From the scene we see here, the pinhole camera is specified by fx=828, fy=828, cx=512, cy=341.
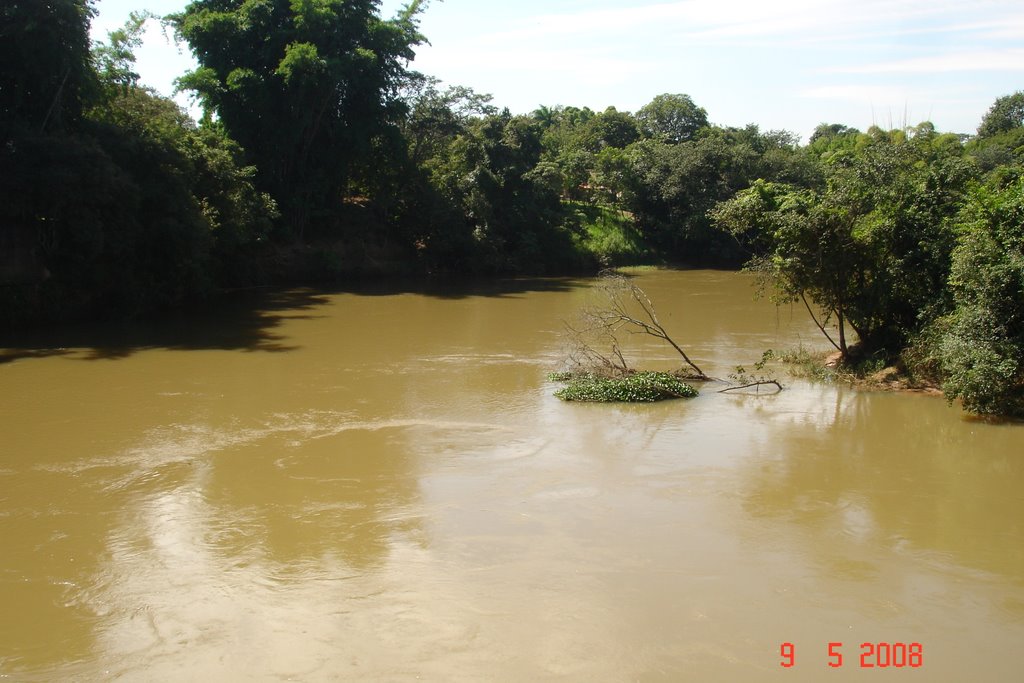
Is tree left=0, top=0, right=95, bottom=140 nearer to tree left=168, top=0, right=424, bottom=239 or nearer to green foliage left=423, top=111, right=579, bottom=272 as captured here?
tree left=168, top=0, right=424, bottom=239

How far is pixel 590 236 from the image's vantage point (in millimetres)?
39625

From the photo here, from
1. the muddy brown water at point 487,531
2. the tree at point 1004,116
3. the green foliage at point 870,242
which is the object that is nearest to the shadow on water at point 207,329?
the muddy brown water at point 487,531

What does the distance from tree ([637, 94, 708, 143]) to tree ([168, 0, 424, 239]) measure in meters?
35.0

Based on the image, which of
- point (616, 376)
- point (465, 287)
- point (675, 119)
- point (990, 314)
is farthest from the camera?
point (675, 119)

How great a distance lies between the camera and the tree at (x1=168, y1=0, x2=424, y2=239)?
98.2 ft

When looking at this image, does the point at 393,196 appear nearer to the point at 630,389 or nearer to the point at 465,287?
the point at 465,287

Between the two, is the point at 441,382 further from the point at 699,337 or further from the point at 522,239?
the point at 522,239

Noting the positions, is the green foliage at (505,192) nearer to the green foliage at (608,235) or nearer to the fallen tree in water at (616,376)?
the green foliage at (608,235)

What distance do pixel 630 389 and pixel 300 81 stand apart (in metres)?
20.5

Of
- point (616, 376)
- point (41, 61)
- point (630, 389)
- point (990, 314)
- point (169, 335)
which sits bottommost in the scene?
point (630, 389)

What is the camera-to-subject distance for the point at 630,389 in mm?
14688

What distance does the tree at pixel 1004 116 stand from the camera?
67312 millimetres
